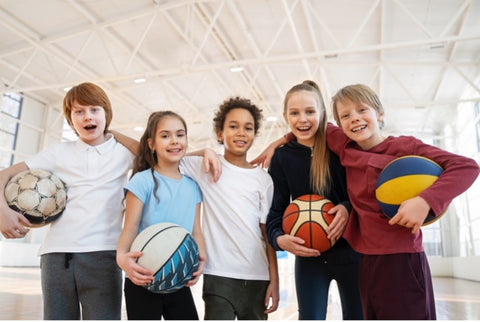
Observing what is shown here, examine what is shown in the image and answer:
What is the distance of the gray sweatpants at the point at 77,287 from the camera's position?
1.90m

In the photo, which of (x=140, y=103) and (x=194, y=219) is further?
(x=140, y=103)

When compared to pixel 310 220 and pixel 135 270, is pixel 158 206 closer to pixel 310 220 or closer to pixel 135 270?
pixel 135 270

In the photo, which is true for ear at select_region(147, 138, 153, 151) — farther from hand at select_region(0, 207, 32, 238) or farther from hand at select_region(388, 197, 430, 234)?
hand at select_region(388, 197, 430, 234)

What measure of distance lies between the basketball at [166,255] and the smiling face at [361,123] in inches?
38.6

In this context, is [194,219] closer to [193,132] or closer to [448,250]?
[193,132]

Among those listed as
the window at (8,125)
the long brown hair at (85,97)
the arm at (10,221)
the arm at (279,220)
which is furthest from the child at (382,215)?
the window at (8,125)

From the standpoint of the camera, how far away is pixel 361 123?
198cm

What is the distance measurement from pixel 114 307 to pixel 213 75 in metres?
10.8

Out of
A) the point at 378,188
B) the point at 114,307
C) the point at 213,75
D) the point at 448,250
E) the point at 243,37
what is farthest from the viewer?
the point at 448,250

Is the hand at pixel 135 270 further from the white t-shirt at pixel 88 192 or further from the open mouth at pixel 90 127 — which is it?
the open mouth at pixel 90 127

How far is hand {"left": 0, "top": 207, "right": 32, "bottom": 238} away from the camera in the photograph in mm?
1941

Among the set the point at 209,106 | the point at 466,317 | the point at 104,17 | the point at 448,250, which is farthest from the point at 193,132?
the point at 466,317

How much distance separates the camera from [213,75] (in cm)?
1223

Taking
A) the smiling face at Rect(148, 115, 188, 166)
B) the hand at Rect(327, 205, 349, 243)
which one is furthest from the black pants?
the hand at Rect(327, 205, 349, 243)
